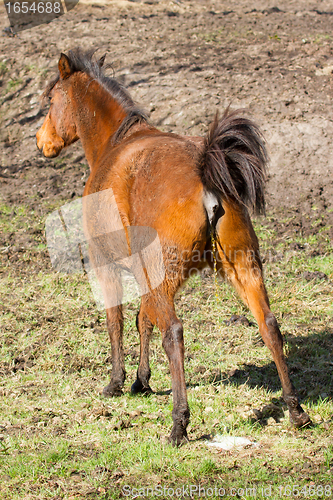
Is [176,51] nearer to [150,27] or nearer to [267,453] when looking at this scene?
[150,27]

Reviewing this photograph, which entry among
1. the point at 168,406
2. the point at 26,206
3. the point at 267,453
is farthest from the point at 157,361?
the point at 26,206

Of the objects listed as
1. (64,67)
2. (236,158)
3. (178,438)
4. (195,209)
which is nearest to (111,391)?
(178,438)

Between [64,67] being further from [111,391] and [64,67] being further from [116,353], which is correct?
[111,391]

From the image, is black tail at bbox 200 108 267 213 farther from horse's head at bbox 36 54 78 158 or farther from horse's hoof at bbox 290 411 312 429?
horse's head at bbox 36 54 78 158

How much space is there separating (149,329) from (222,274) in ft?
3.79

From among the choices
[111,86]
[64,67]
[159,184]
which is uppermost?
[64,67]

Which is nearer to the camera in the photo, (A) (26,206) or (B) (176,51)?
(A) (26,206)

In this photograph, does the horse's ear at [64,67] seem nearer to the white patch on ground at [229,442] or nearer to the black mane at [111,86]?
the black mane at [111,86]

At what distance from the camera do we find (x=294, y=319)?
553 cm

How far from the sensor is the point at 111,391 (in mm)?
4445

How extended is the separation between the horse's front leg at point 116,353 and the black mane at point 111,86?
1.66 m

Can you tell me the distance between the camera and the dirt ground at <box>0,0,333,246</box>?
8742 millimetres
